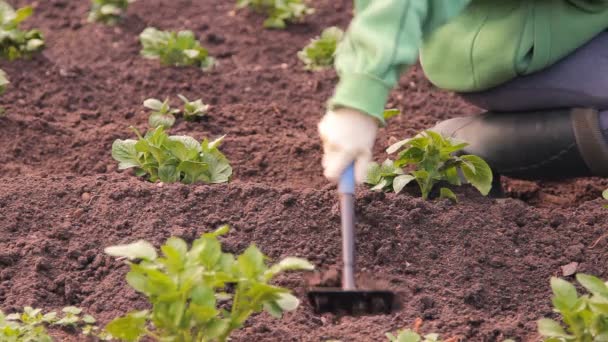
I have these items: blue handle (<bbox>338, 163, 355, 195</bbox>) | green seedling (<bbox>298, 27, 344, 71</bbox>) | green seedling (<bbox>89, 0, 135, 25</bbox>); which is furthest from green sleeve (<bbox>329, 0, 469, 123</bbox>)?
green seedling (<bbox>89, 0, 135, 25</bbox>)

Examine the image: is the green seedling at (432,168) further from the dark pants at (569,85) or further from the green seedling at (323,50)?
the green seedling at (323,50)

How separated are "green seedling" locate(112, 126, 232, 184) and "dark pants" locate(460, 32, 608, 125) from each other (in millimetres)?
871

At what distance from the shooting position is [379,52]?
7.87 ft

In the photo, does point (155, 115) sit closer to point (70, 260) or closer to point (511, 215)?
point (70, 260)

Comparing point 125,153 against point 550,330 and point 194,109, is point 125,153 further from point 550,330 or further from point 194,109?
point 550,330

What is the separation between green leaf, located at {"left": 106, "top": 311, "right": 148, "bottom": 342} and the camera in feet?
7.59

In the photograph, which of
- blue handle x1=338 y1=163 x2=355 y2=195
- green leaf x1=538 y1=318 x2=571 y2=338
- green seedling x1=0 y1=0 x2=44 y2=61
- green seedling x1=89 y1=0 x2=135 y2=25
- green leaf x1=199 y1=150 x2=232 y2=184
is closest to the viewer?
green leaf x1=538 y1=318 x2=571 y2=338

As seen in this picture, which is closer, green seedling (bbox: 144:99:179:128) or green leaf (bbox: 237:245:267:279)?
green leaf (bbox: 237:245:267:279)

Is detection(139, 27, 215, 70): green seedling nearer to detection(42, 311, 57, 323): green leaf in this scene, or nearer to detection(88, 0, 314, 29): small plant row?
detection(88, 0, 314, 29): small plant row

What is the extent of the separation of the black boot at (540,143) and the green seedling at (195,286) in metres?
1.19

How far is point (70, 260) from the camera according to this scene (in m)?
2.90

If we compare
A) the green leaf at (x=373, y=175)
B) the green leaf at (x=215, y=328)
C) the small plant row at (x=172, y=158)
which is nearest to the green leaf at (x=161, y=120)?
the small plant row at (x=172, y=158)

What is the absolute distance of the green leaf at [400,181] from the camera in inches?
122

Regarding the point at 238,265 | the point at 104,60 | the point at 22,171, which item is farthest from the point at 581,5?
the point at 104,60
